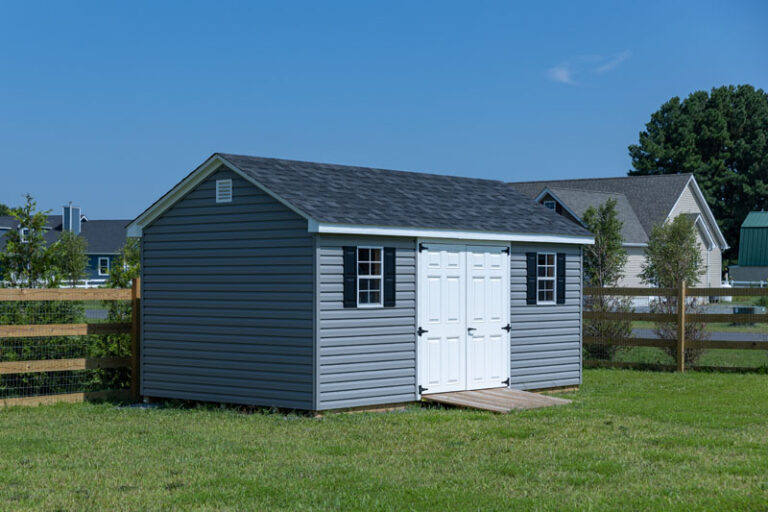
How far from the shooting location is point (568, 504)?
7.71 meters

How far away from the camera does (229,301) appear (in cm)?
1399

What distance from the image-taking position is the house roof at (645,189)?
4481 centimetres

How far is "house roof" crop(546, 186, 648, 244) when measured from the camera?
133 feet

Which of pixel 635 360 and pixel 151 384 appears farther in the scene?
pixel 635 360

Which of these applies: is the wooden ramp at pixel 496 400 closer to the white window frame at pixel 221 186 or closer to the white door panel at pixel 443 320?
the white door panel at pixel 443 320

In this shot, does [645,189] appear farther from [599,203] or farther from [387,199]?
[387,199]

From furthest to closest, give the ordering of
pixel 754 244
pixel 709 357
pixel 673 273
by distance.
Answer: pixel 754 244 → pixel 673 273 → pixel 709 357

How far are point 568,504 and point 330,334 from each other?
582cm

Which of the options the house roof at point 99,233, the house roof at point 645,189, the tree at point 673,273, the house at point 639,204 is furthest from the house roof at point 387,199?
the house roof at point 99,233

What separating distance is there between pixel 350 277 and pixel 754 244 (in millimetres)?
46388

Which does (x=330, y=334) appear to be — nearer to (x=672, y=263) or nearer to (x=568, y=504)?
(x=568, y=504)

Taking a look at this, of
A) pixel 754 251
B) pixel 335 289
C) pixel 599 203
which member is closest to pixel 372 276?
pixel 335 289

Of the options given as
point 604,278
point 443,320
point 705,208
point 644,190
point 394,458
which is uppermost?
point 644,190

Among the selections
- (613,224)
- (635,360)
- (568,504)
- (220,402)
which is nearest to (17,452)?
(220,402)
